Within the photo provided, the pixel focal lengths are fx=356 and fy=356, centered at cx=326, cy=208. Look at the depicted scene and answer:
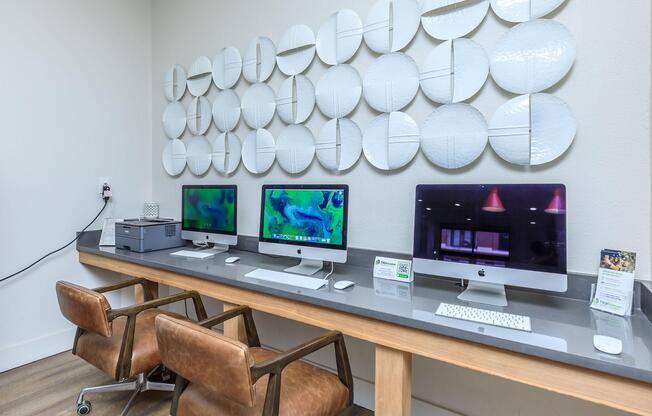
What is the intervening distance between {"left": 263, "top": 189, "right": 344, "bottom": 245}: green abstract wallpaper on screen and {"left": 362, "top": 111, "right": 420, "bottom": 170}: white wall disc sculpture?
0.32 metres

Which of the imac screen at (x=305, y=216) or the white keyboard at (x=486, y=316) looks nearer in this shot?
the white keyboard at (x=486, y=316)

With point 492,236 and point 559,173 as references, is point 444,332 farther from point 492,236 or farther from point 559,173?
point 559,173

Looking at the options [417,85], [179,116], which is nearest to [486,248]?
[417,85]

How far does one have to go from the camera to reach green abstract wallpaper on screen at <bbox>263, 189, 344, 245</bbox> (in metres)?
1.79

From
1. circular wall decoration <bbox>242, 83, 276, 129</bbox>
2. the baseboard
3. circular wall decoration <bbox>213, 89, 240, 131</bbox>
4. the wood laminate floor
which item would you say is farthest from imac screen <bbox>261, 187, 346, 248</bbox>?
the baseboard

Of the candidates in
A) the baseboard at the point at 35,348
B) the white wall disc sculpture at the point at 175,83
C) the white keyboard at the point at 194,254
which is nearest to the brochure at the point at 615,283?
the white keyboard at the point at 194,254

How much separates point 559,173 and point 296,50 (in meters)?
1.61

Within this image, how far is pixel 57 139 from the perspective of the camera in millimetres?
2480

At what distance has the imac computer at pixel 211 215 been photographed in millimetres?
2270

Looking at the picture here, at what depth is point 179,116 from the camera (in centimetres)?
287

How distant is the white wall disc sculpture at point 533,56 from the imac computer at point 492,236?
0.49 m

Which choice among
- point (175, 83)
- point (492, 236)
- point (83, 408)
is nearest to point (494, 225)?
point (492, 236)

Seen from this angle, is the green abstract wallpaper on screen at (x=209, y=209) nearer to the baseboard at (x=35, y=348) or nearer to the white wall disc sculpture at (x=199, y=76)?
the white wall disc sculpture at (x=199, y=76)

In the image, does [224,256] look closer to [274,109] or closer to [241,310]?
[241,310]
